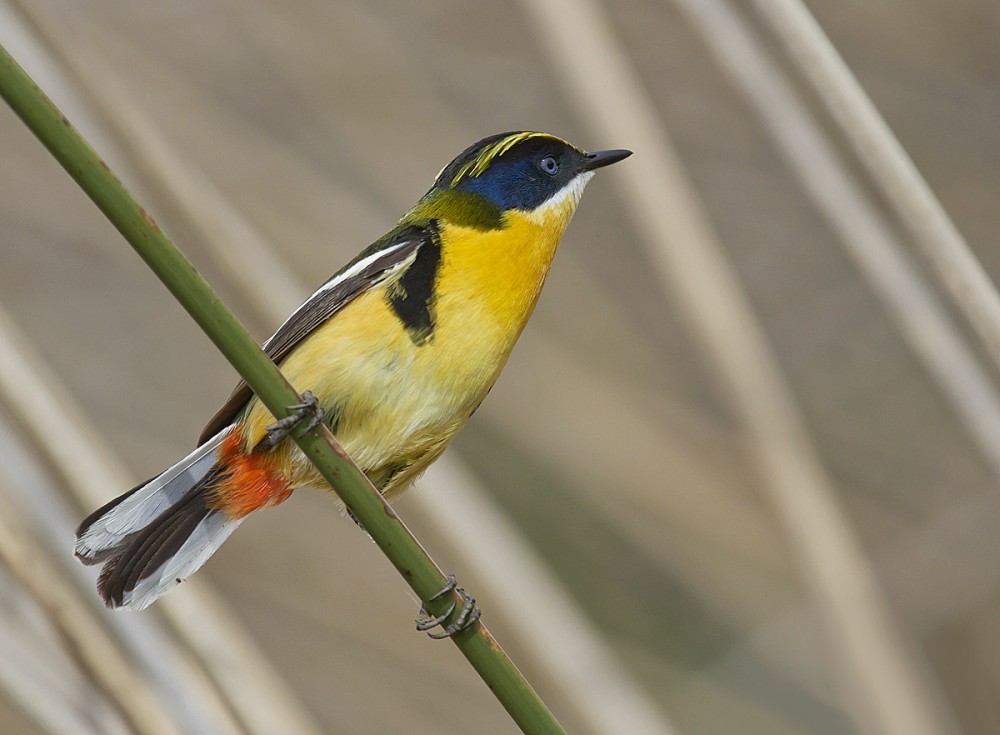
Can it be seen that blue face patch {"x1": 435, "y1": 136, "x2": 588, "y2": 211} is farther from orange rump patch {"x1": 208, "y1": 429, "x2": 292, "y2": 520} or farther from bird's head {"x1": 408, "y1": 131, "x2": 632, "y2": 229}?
orange rump patch {"x1": 208, "y1": 429, "x2": 292, "y2": 520}

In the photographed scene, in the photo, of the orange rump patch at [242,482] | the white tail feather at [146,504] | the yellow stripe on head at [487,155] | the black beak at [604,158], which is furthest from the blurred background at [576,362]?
the white tail feather at [146,504]

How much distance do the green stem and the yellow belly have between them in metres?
0.56

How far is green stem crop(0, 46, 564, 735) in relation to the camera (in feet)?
4.05

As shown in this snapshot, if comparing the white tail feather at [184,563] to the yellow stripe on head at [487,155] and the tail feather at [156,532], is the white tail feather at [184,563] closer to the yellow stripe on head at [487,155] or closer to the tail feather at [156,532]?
the tail feather at [156,532]

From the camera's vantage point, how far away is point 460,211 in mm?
2725

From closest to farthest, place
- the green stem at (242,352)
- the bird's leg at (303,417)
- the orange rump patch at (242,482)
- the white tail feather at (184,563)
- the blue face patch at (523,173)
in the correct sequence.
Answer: the green stem at (242,352), the bird's leg at (303,417), the white tail feather at (184,563), the orange rump patch at (242,482), the blue face patch at (523,173)

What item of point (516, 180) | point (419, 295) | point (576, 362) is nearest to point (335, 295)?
point (419, 295)

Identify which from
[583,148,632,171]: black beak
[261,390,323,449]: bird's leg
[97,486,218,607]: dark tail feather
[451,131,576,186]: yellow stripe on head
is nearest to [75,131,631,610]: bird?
[97,486,218,607]: dark tail feather

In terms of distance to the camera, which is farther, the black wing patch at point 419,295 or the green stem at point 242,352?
the black wing patch at point 419,295

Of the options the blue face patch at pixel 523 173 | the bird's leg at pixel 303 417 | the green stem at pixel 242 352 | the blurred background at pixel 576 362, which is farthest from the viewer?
the blurred background at pixel 576 362

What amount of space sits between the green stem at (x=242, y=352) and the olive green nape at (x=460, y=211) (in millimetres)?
1071

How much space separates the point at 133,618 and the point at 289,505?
1.77m

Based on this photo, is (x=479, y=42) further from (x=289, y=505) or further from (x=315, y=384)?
(x=315, y=384)

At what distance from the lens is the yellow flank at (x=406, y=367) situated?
7.56ft
